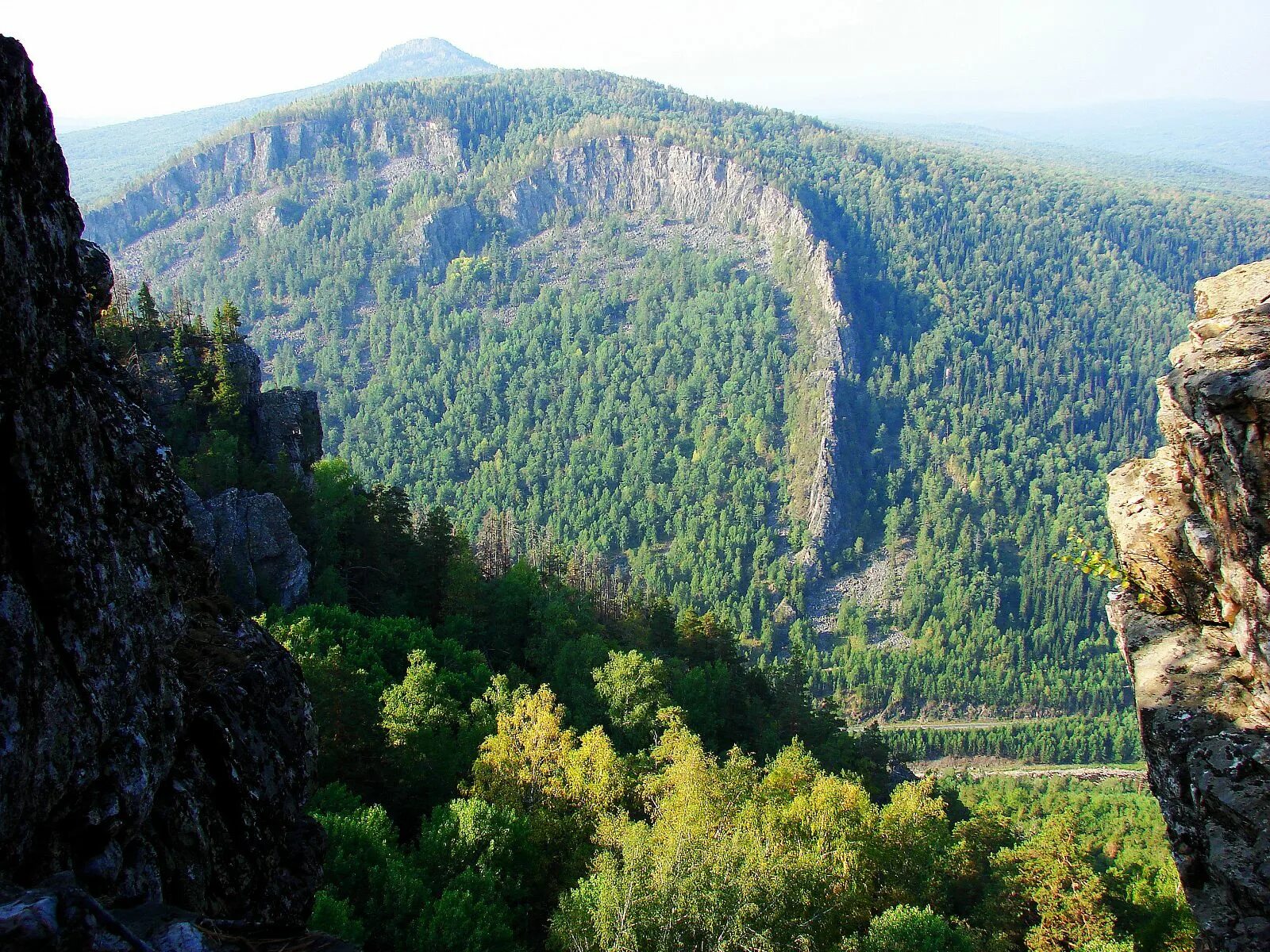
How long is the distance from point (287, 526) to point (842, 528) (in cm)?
15952

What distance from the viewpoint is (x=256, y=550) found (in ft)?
118

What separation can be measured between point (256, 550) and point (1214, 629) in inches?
1361

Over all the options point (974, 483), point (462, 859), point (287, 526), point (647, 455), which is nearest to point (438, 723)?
point (462, 859)

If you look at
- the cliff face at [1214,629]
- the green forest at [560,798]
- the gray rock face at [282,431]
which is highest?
the cliff face at [1214,629]

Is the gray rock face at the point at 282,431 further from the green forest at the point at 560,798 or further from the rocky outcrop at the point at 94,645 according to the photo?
the rocky outcrop at the point at 94,645

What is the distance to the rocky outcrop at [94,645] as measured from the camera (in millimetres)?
7902

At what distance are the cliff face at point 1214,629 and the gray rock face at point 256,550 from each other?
31381 mm

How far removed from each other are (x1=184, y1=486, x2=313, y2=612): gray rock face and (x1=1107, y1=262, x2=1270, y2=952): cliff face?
31381mm

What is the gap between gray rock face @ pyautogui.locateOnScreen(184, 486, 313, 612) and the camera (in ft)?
111

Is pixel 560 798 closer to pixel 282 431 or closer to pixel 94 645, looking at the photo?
pixel 94 645

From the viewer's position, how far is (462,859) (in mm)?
21812

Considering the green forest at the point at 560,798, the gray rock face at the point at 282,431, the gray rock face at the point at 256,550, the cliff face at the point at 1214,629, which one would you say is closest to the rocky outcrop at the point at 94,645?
Answer: the green forest at the point at 560,798

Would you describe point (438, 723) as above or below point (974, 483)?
above

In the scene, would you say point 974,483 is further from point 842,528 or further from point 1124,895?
point 1124,895
